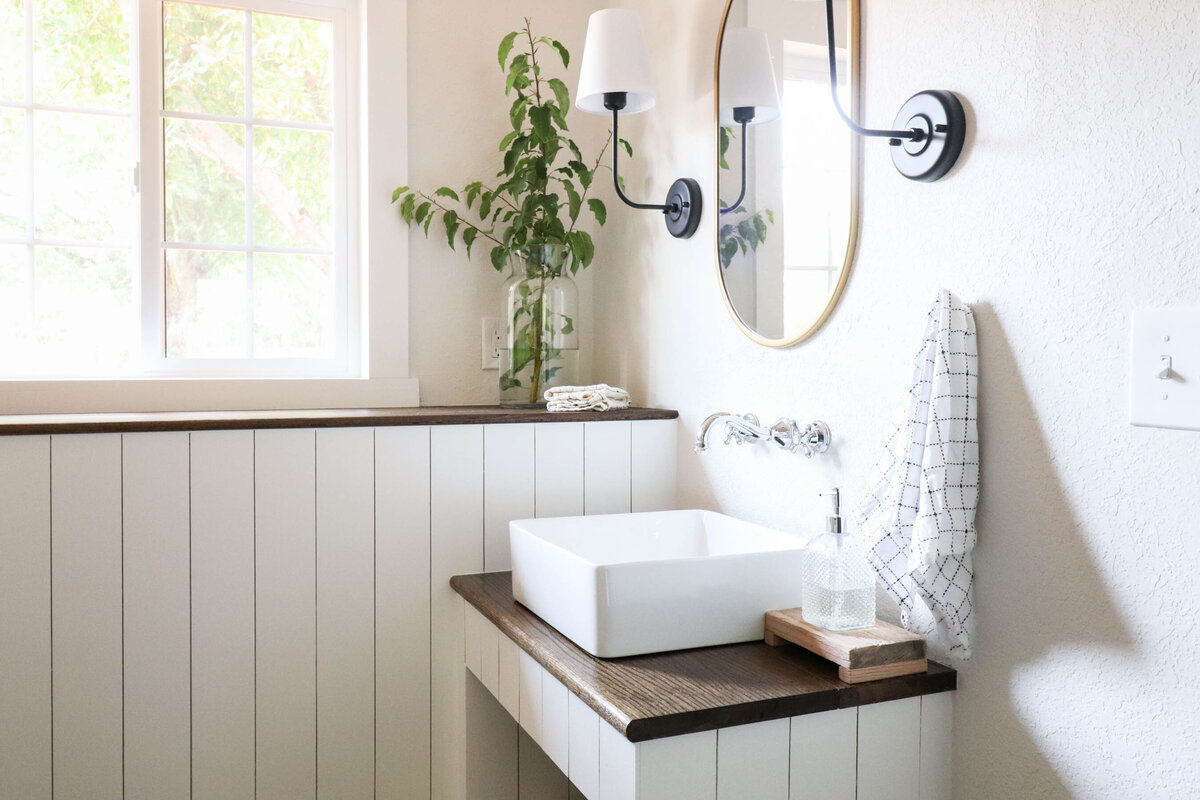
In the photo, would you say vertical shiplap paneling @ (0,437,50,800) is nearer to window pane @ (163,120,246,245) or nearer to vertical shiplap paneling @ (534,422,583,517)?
window pane @ (163,120,246,245)

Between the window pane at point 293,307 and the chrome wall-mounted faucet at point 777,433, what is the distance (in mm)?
1043

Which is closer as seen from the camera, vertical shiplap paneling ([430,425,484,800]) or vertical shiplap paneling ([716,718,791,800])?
vertical shiplap paneling ([716,718,791,800])

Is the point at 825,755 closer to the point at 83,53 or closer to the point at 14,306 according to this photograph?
the point at 14,306

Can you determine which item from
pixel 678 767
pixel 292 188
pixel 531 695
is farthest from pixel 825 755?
pixel 292 188

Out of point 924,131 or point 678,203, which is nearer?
point 924,131

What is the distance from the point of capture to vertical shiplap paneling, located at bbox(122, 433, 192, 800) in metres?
1.51

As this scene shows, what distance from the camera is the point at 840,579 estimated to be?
1210 mm

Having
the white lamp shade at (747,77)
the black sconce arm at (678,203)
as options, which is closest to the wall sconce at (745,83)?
the white lamp shade at (747,77)

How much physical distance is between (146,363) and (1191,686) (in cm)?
192

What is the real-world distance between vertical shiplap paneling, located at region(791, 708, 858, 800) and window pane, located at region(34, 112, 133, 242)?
5.62 ft

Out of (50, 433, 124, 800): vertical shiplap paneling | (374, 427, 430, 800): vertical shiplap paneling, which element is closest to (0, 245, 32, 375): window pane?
(50, 433, 124, 800): vertical shiplap paneling

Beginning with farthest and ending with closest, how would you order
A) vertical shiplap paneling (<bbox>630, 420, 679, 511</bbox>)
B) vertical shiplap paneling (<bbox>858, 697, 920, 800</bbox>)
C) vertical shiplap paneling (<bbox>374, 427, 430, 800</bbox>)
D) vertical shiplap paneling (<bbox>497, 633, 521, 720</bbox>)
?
vertical shiplap paneling (<bbox>630, 420, 679, 511</bbox>), vertical shiplap paneling (<bbox>374, 427, 430, 800</bbox>), vertical shiplap paneling (<bbox>497, 633, 521, 720</bbox>), vertical shiplap paneling (<bbox>858, 697, 920, 800</bbox>)

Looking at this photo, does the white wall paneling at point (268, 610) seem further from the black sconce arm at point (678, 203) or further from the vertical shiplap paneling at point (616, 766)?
the black sconce arm at point (678, 203)

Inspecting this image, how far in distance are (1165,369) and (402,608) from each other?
1.30 m
